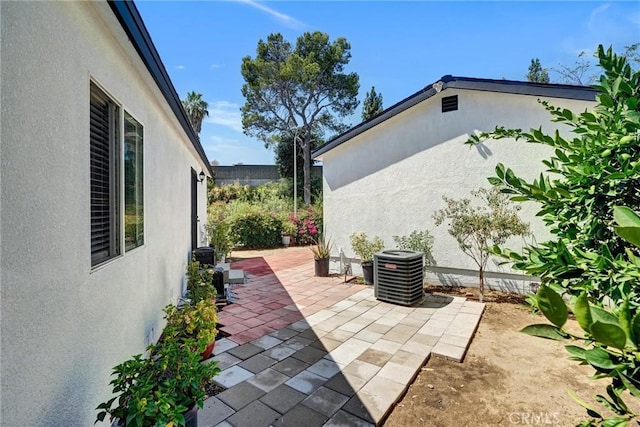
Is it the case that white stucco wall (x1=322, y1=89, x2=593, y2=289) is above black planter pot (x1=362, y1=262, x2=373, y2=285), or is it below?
above

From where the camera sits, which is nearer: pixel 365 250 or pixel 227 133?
pixel 365 250

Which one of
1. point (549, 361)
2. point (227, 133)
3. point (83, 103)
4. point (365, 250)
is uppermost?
point (227, 133)

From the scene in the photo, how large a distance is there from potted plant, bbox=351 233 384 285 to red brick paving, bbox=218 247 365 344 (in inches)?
16.9

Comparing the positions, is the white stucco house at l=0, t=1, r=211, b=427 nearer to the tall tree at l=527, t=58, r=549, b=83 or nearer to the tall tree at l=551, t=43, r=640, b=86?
the tall tree at l=551, t=43, r=640, b=86

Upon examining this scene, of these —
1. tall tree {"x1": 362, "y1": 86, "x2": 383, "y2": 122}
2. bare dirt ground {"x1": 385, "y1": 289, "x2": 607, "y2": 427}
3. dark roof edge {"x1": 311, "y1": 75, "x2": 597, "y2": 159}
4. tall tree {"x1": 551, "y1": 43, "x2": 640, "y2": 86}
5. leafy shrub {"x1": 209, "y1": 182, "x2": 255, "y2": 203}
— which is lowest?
bare dirt ground {"x1": 385, "y1": 289, "x2": 607, "y2": 427}

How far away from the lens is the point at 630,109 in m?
1.27

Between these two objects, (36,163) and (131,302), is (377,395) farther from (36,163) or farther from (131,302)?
(36,163)

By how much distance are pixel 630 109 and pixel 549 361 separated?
4.49 metres

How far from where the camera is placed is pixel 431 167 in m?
8.41

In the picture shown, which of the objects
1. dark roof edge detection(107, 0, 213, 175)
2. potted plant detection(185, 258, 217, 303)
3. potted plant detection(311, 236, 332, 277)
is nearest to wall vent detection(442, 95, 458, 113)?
potted plant detection(311, 236, 332, 277)

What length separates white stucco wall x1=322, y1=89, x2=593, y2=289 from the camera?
735 centimetres

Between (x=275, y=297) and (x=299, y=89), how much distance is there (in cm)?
2101

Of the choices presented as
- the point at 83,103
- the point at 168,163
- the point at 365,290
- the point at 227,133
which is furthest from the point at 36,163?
the point at 227,133

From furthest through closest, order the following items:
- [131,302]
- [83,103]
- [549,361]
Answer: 1. [549,361]
2. [131,302]
3. [83,103]
